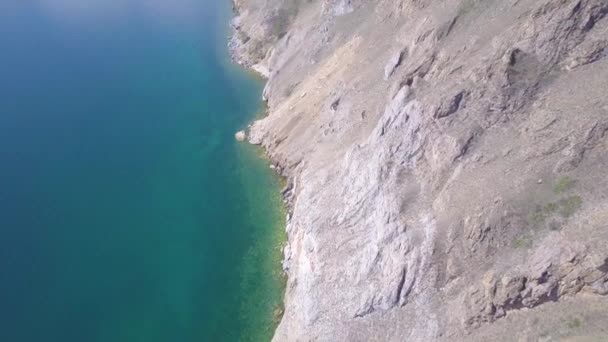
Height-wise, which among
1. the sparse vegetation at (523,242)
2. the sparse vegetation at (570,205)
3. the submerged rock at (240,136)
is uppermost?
the sparse vegetation at (570,205)

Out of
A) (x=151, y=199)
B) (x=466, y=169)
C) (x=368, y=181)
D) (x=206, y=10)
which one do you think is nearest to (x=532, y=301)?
(x=466, y=169)

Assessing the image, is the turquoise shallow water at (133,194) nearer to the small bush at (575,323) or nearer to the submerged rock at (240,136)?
the submerged rock at (240,136)

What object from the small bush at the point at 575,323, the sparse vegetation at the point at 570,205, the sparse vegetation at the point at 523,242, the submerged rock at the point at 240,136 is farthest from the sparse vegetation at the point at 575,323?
the submerged rock at the point at 240,136

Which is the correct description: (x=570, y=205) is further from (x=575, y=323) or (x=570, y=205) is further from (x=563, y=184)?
(x=575, y=323)

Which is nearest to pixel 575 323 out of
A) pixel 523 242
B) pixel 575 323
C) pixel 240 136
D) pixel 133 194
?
pixel 575 323

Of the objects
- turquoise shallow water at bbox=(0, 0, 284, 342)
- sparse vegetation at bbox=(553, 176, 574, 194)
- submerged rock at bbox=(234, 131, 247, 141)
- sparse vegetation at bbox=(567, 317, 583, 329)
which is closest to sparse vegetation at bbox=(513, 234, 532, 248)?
sparse vegetation at bbox=(553, 176, 574, 194)
